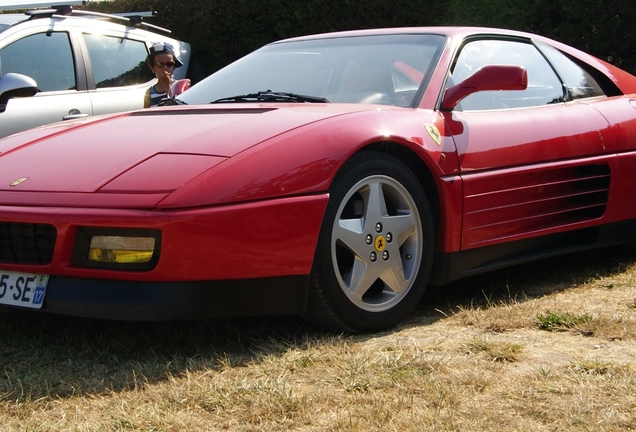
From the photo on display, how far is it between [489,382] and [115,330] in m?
1.56

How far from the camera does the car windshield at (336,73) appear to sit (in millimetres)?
4328

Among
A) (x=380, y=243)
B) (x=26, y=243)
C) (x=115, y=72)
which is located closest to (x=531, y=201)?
(x=380, y=243)

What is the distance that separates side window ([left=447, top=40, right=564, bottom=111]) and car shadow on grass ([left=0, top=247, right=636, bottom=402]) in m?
0.90

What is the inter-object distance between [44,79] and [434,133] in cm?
348

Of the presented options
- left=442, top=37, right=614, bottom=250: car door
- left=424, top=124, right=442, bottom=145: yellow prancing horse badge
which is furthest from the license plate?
left=442, top=37, right=614, bottom=250: car door

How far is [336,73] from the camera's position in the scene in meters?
4.49

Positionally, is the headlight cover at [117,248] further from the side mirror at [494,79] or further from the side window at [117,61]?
the side window at [117,61]

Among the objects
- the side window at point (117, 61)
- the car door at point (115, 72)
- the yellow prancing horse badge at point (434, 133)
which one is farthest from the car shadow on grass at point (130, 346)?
the side window at point (117, 61)

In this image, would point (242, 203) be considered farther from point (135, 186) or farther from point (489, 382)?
point (489, 382)

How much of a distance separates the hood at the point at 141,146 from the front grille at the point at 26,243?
0.50ft

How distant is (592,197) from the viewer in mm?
4793

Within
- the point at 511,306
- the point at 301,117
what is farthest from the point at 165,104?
the point at 511,306

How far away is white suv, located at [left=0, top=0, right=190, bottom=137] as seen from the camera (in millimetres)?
6102

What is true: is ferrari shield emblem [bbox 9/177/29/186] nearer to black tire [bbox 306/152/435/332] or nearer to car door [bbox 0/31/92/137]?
black tire [bbox 306/152/435/332]
